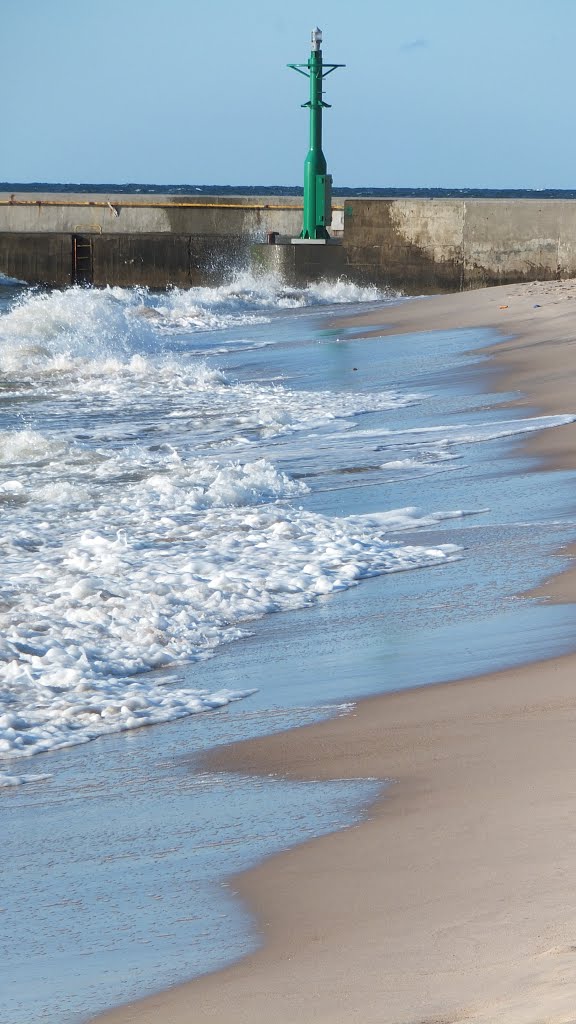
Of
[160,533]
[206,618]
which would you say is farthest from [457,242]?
[206,618]

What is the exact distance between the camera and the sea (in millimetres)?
2668

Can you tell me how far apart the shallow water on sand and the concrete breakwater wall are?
12.3m

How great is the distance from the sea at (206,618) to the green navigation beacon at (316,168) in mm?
13213

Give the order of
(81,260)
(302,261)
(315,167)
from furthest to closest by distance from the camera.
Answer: (81,260) → (302,261) → (315,167)

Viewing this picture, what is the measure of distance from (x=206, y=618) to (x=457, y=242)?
63.9 feet

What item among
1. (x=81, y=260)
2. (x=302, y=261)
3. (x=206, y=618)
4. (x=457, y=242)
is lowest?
(x=206, y=618)

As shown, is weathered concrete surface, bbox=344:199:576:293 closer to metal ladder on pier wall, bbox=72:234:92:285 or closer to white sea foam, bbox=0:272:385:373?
white sea foam, bbox=0:272:385:373

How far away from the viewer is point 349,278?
2431 cm

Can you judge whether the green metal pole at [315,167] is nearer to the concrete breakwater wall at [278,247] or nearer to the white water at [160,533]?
the concrete breakwater wall at [278,247]

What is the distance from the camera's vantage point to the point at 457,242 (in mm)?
23484

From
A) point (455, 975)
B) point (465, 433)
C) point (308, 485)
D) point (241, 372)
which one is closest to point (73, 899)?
point (455, 975)

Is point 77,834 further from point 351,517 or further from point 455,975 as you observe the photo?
point 351,517

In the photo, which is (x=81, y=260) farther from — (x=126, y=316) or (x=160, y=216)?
(x=126, y=316)

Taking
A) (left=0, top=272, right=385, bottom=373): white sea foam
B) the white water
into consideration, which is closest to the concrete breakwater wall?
(left=0, top=272, right=385, bottom=373): white sea foam
